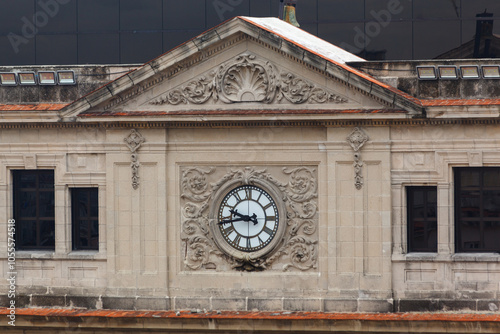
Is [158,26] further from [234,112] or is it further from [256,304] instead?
[256,304]

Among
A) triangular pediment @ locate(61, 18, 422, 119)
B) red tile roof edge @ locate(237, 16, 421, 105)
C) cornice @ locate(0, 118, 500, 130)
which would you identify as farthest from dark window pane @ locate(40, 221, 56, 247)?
red tile roof edge @ locate(237, 16, 421, 105)

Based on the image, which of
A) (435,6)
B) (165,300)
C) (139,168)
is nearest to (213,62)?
(139,168)

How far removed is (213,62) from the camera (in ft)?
115

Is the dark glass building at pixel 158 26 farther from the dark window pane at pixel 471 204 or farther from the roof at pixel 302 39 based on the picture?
the dark window pane at pixel 471 204

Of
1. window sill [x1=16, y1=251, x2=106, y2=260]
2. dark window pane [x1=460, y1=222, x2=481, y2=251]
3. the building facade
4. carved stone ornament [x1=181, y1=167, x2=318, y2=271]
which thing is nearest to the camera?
the building facade

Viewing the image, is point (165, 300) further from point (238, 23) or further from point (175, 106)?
point (238, 23)

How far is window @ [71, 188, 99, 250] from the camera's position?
36.3m

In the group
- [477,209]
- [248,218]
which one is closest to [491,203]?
[477,209]

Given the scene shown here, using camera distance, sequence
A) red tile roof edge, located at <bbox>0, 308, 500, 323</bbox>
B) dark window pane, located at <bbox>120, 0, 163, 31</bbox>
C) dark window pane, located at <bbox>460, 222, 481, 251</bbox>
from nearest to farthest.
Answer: red tile roof edge, located at <bbox>0, 308, 500, 323</bbox>, dark window pane, located at <bbox>460, 222, 481, 251</bbox>, dark window pane, located at <bbox>120, 0, 163, 31</bbox>

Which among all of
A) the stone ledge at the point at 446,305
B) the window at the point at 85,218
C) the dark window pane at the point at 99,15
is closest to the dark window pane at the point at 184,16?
the dark window pane at the point at 99,15

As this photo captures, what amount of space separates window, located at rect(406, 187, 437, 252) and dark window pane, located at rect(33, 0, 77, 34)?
47.8 ft

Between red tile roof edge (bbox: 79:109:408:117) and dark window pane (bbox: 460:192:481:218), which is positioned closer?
red tile roof edge (bbox: 79:109:408:117)

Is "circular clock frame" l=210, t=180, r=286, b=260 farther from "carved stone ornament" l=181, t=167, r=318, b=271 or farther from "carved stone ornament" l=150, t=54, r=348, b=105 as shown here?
"carved stone ornament" l=150, t=54, r=348, b=105

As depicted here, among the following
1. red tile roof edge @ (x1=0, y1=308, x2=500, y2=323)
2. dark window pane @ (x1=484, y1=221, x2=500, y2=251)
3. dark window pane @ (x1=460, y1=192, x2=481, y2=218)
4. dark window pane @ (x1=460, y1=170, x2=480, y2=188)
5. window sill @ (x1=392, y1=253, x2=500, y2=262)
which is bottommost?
red tile roof edge @ (x1=0, y1=308, x2=500, y2=323)
